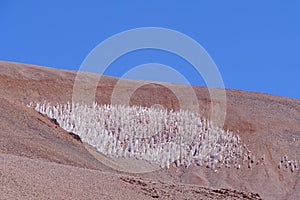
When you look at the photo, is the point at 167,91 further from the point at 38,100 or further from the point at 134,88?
the point at 38,100

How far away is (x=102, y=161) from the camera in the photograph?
32.0 meters

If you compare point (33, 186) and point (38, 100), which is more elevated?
point (38, 100)

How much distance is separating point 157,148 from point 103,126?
4.01 meters

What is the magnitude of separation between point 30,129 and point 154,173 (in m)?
8.50

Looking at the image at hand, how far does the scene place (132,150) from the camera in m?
38.5

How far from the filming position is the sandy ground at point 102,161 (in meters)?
18.6

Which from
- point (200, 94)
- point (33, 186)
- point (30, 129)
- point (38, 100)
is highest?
point (200, 94)

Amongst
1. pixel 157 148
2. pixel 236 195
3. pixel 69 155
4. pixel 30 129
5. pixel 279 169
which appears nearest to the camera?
pixel 236 195

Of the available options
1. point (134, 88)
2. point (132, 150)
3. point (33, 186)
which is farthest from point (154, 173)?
point (134, 88)

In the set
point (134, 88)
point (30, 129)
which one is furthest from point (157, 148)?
point (134, 88)

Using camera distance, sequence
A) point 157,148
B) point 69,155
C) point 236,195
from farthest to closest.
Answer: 1. point 157,148
2. point 69,155
3. point 236,195

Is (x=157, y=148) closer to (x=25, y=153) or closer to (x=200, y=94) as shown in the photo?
(x=25, y=153)

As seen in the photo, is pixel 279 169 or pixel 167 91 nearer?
Answer: pixel 279 169

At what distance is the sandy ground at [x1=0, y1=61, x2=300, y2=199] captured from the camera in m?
18.6
